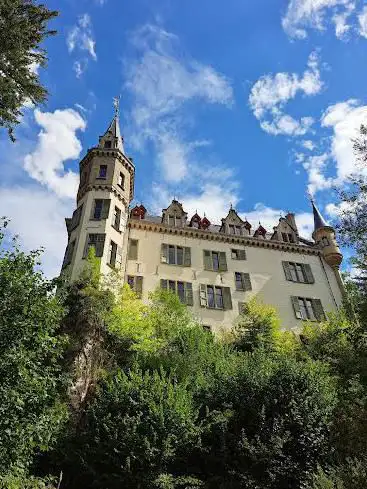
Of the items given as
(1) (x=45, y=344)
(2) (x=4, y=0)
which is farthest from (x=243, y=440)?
(2) (x=4, y=0)

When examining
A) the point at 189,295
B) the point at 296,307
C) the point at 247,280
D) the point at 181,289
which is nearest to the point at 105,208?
the point at 181,289

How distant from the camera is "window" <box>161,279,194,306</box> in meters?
28.9

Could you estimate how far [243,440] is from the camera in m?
13.9

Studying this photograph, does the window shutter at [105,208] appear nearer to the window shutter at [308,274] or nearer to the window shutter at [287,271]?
the window shutter at [287,271]

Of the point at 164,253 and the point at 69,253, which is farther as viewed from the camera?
the point at 164,253

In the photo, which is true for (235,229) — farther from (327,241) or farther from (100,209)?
(100,209)

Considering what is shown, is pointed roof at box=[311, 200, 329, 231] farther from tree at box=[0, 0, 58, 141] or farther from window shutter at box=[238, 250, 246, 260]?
tree at box=[0, 0, 58, 141]

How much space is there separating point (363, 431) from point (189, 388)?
6565mm

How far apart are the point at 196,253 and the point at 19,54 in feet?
66.2

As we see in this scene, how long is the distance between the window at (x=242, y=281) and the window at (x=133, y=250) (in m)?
7.52

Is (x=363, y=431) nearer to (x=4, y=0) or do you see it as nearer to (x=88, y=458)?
(x=88, y=458)

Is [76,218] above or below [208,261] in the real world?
above

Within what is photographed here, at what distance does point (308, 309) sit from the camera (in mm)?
30812

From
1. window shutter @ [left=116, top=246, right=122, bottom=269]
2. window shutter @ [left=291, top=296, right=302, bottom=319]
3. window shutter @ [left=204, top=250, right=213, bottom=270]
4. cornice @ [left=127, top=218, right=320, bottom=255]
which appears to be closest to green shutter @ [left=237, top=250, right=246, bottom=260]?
cornice @ [left=127, top=218, right=320, bottom=255]
